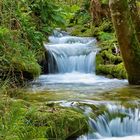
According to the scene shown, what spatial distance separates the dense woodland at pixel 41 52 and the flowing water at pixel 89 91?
0.40 m

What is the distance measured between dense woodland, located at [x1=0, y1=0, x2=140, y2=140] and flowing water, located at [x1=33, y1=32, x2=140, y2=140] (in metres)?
0.40

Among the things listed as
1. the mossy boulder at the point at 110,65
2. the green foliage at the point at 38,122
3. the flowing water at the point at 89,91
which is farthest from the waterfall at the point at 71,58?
the green foliage at the point at 38,122

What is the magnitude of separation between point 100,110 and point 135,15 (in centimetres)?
454

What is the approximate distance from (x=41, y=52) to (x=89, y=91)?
3221 millimetres

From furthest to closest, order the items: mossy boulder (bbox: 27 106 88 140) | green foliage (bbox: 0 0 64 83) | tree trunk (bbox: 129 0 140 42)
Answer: tree trunk (bbox: 129 0 140 42) < green foliage (bbox: 0 0 64 83) < mossy boulder (bbox: 27 106 88 140)

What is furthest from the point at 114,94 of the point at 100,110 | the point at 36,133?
the point at 36,133

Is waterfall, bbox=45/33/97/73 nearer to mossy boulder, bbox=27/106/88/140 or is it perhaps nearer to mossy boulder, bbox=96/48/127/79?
mossy boulder, bbox=96/48/127/79

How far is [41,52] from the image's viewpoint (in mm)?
12320

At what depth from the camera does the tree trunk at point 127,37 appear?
31.2ft

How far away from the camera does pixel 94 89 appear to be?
32.8 feet

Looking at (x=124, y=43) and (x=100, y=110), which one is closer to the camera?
(x=100, y=110)

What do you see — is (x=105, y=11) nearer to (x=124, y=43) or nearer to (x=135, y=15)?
(x=135, y=15)

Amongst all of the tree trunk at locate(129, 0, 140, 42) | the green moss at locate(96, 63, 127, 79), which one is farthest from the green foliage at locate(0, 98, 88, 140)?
the green moss at locate(96, 63, 127, 79)

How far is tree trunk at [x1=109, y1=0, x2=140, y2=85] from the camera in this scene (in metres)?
9.52
